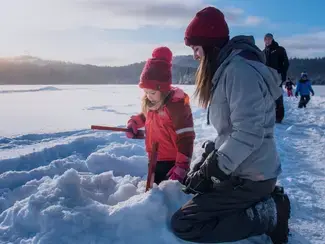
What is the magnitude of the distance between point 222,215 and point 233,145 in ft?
1.64

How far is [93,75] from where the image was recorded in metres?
80.9

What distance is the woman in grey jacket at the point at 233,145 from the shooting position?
6.44 ft

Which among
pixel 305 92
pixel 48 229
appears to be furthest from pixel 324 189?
pixel 305 92

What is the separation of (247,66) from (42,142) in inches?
170

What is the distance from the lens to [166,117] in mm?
2984

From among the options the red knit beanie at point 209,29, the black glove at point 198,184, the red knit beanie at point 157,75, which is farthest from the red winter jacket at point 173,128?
the red knit beanie at point 209,29

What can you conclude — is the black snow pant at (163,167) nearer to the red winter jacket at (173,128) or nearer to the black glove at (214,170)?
the red winter jacket at (173,128)

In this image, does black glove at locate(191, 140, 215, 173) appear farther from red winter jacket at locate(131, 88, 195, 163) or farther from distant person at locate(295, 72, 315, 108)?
distant person at locate(295, 72, 315, 108)

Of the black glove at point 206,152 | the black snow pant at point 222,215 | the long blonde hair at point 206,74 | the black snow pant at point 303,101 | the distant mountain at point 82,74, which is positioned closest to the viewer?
the black snow pant at point 222,215

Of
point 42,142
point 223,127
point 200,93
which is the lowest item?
point 42,142

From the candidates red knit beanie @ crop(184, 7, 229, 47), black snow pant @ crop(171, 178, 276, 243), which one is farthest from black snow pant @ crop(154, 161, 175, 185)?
red knit beanie @ crop(184, 7, 229, 47)

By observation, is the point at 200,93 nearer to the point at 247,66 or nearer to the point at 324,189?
the point at 247,66

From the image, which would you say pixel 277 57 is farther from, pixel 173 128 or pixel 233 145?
pixel 233 145

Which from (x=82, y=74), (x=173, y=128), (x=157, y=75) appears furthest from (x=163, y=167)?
(x=82, y=74)
